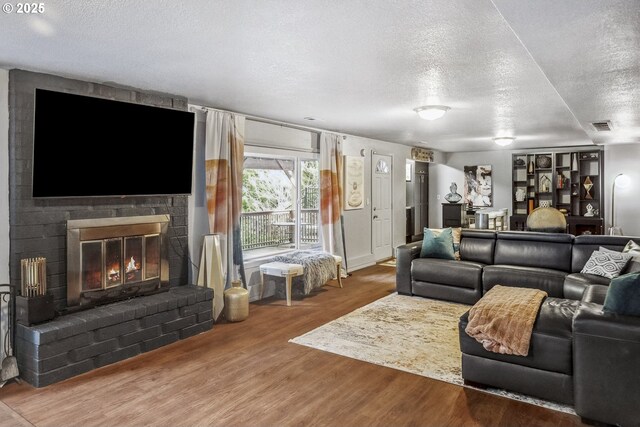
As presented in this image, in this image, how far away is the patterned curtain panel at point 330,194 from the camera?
670 cm

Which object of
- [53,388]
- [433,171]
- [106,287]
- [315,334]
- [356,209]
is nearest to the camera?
[53,388]

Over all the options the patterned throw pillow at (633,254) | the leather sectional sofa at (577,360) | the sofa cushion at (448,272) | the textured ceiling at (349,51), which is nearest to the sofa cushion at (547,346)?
the leather sectional sofa at (577,360)

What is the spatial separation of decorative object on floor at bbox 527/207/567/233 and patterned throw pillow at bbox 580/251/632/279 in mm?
822

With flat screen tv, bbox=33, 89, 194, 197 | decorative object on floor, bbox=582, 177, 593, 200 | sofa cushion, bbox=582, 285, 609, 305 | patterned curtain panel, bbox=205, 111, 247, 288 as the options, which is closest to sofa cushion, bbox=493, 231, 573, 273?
sofa cushion, bbox=582, 285, 609, 305

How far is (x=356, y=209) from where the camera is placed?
765cm

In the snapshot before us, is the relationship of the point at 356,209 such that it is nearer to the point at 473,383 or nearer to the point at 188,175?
the point at 188,175

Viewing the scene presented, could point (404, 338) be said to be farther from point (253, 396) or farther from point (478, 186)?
point (478, 186)

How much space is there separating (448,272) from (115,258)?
→ 12.4ft

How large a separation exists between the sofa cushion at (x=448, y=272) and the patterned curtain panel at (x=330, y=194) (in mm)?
1506

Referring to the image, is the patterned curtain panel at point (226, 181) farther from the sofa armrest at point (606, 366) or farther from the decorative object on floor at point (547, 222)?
the decorative object on floor at point (547, 222)

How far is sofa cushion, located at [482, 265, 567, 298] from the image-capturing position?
4.77m

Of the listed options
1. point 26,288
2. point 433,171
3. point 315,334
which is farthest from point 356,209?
point 26,288

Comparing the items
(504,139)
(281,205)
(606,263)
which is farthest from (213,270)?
(504,139)

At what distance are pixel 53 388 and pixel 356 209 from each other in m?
5.37
